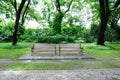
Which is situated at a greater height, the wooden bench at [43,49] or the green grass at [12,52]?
the wooden bench at [43,49]

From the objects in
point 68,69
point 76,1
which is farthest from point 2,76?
point 76,1

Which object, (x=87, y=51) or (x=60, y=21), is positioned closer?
(x=87, y=51)

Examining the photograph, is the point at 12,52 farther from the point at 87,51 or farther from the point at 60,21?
the point at 60,21

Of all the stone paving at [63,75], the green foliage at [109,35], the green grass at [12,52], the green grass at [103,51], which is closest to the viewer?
the stone paving at [63,75]

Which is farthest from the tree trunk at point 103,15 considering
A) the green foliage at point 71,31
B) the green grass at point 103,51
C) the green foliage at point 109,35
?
the green foliage at point 71,31

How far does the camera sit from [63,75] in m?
7.38

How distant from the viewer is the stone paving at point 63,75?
7.00 m

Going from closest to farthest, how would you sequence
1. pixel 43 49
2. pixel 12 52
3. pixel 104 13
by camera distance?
pixel 43 49 → pixel 12 52 → pixel 104 13

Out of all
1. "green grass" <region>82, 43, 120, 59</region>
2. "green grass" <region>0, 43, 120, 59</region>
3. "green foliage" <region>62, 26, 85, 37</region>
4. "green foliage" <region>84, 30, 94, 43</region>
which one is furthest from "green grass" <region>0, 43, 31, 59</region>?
"green foliage" <region>62, 26, 85, 37</region>

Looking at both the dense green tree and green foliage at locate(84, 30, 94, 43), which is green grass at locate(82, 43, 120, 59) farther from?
green foliage at locate(84, 30, 94, 43)

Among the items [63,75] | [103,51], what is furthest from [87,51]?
[63,75]

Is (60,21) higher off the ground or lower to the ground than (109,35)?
higher

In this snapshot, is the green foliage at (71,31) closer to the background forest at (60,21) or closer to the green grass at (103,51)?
the background forest at (60,21)

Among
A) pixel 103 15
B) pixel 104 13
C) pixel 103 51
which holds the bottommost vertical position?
pixel 103 51
